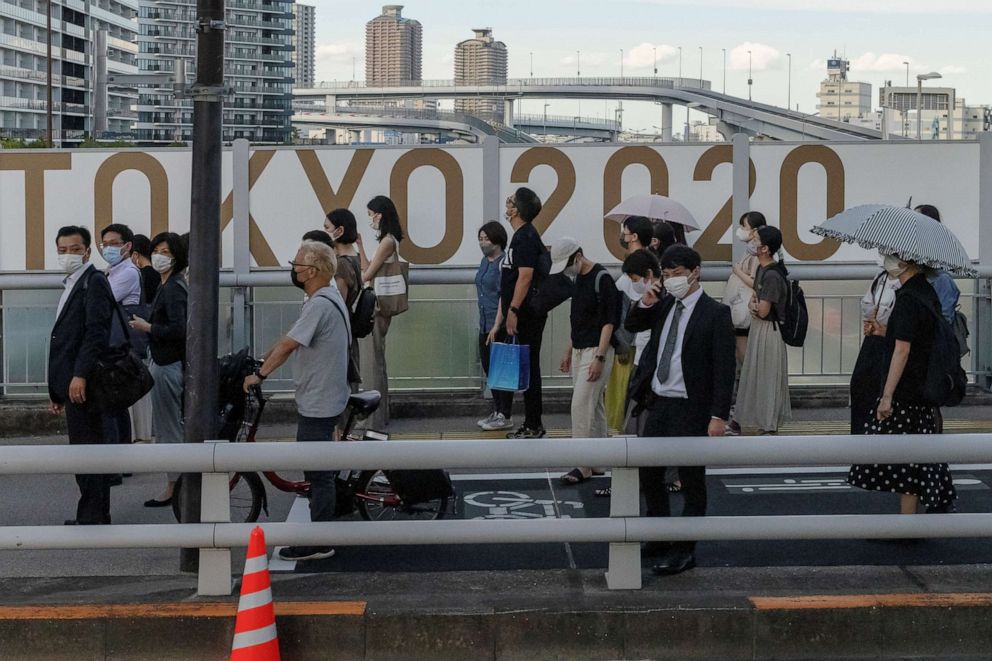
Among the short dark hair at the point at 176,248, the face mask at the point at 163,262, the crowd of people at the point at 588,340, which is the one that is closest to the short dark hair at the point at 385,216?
the crowd of people at the point at 588,340

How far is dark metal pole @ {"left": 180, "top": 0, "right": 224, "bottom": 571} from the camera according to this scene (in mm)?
6539

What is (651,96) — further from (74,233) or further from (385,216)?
(74,233)

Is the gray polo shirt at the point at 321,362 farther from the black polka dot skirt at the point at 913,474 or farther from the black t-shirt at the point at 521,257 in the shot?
the black t-shirt at the point at 521,257

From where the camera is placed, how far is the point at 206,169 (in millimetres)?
6539

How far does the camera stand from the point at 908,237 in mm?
7102

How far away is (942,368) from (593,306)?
2.52 metres

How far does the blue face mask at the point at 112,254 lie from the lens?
32.2 feet

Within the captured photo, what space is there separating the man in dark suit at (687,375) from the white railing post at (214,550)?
205 cm

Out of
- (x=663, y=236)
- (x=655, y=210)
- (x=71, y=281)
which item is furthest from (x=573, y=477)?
(x=71, y=281)

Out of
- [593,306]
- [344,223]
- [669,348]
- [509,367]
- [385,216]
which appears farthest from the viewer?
[385,216]

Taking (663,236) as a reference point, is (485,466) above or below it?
below

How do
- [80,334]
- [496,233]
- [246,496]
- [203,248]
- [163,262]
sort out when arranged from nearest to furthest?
[203,248], [80,334], [246,496], [163,262], [496,233]

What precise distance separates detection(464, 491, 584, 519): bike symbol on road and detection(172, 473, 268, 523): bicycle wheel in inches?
51.1

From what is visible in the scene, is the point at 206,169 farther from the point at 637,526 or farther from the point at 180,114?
the point at 180,114
